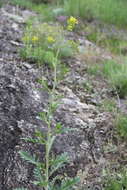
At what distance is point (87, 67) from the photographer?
463cm

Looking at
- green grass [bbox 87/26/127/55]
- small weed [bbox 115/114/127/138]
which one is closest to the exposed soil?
small weed [bbox 115/114/127/138]

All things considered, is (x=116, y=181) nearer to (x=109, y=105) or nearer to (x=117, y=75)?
(x=109, y=105)

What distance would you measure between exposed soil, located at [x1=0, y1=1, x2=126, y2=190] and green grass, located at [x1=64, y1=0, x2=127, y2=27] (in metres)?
2.34

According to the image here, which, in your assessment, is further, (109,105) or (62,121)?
(109,105)

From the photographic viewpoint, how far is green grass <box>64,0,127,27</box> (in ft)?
21.4

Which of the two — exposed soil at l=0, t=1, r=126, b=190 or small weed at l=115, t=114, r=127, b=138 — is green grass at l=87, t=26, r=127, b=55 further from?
small weed at l=115, t=114, r=127, b=138

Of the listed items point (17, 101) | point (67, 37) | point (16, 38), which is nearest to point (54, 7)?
point (67, 37)

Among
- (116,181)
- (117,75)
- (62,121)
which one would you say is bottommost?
(116,181)

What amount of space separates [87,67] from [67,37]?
1082 millimetres

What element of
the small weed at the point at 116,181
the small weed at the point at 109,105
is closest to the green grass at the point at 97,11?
the small weed at the point at 109,105

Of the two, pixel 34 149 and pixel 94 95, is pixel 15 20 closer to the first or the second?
pixel 94 95

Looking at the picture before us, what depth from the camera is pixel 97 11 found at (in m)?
6.66

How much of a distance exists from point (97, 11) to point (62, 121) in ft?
12.6

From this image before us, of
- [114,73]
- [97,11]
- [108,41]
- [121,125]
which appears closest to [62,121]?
[121,125]
